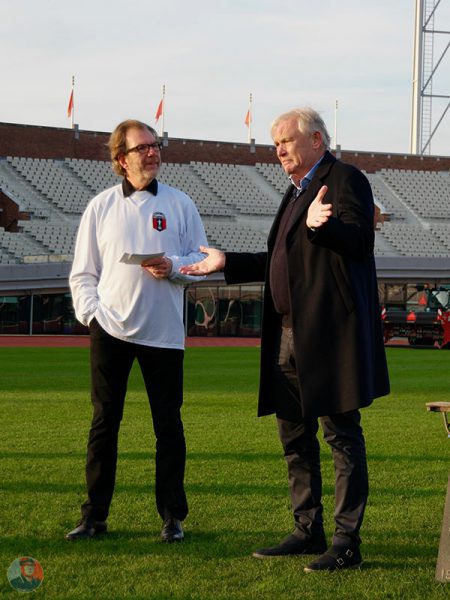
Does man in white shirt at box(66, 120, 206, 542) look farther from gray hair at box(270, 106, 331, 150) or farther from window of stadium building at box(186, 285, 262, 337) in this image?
window of stadium building at box(186, 285, 262, 337)

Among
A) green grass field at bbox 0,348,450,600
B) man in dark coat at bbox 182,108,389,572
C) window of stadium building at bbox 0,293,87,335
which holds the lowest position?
window of stadium building at bbox 0,293,87,335

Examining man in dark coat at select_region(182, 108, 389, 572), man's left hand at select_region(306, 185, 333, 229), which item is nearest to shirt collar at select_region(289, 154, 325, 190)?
man in dark coat at select_region(182, 108, 389, 572)

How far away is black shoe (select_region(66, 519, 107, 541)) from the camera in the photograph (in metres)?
5.76

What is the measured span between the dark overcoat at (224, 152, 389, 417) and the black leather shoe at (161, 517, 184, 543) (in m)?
1.10

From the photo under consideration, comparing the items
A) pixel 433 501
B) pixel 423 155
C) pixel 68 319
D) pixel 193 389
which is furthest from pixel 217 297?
pixel 433 501

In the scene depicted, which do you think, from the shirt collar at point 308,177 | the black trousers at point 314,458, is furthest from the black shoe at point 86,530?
the shirt collar at point 308,177

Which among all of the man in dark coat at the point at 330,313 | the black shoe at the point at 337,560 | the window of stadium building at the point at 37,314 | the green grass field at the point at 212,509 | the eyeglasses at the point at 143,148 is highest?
the eyeglasses at the point at 143,148

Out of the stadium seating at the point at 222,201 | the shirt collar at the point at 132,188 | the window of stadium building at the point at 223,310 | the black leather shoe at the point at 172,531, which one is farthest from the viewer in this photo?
the stadium seating at the point at 222,201

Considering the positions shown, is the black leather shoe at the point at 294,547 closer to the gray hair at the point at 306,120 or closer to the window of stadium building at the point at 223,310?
the gray hair at the point at 306,120

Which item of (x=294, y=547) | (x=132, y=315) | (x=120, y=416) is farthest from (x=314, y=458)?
(x=132, y=315)

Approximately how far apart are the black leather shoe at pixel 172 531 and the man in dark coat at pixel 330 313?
21.0 inches

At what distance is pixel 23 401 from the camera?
47.7 feet

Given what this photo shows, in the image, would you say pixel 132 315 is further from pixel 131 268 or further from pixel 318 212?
pixel 318 212

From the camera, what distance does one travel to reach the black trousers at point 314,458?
5.21 m
